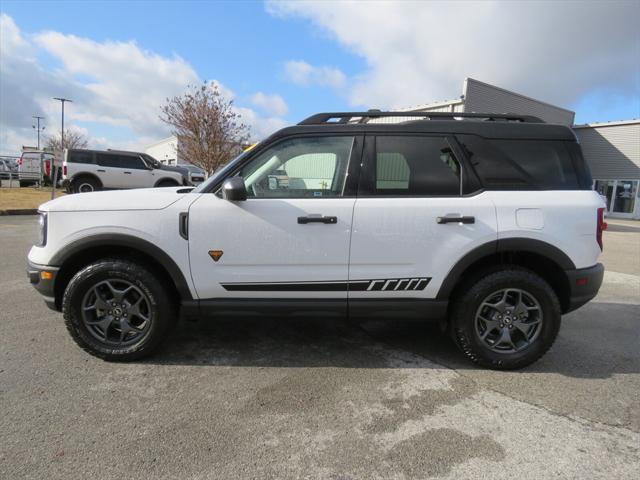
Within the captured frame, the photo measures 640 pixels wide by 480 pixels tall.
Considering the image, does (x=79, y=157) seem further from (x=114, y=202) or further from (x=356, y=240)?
(x=356, y=240)

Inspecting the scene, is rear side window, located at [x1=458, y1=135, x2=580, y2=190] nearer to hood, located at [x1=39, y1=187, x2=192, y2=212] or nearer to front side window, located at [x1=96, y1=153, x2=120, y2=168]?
hood, located at [x1=39, y1=187, x2=192, y2=212]

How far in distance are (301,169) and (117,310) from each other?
5.86 feet

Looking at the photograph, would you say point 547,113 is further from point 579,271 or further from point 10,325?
point 10,325

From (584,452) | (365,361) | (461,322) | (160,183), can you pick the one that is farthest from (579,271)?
(160,183)

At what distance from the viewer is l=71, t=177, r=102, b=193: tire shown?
1653cm

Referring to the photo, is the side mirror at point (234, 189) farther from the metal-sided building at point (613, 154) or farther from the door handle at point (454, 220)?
the metal-sided building at point (613, 154)

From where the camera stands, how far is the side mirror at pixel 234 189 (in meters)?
3.00

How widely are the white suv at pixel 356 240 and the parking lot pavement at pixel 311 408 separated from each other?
36 centimetres

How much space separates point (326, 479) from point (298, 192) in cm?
192

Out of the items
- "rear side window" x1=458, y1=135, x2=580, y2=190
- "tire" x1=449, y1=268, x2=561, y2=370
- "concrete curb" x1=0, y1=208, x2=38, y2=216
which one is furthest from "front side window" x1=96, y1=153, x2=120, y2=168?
"tire" x1=449, y1=268, x2=561, y2=370

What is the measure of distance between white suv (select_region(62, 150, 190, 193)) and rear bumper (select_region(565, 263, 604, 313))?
16094mm

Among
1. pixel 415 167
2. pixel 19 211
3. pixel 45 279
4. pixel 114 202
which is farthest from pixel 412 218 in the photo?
pixel 19 211

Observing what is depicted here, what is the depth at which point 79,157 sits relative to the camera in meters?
16.5

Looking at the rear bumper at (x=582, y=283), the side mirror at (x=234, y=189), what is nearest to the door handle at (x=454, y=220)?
the rear bumper at (x=582, y=283)
